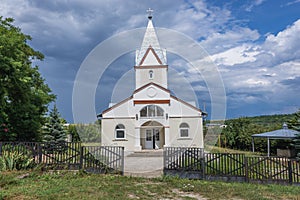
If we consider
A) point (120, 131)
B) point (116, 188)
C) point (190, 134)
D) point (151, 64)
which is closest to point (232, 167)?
point (116, 188)

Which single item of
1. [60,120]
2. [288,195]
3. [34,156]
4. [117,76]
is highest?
[117,76]

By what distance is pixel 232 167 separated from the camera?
26.5ft

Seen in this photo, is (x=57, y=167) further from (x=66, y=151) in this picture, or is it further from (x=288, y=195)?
(x=288, y=195)

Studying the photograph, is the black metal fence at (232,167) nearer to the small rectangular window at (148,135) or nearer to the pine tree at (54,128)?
the small rectangular window at (148,135)

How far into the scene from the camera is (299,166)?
7.76 m

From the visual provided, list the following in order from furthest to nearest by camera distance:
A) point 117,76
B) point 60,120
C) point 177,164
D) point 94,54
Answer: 1. point 60,120
2. point 117,76
3. point 94,54
4. point 177,164

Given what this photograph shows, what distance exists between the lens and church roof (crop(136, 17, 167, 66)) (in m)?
22.3

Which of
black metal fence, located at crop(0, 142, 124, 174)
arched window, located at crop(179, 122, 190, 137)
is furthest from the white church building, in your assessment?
black metal fence, located at crop(0, 142, 124, 174)

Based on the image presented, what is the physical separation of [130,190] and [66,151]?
3749 millimetres

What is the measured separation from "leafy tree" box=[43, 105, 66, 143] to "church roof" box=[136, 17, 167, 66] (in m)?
8.58

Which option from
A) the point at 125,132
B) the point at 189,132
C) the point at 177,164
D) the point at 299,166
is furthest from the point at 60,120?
the point at 299,166

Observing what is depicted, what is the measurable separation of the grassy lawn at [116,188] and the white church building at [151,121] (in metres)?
11.4

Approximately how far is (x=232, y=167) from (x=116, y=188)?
3.95 metres

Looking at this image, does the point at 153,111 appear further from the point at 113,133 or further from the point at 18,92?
the point at 18,92
